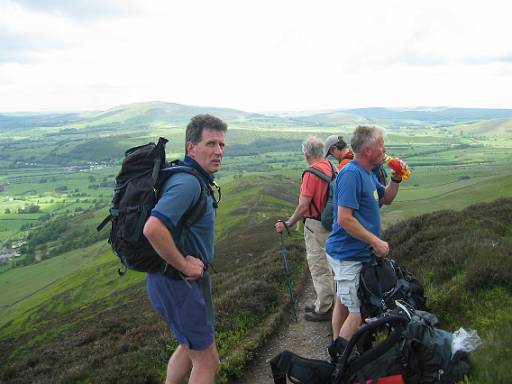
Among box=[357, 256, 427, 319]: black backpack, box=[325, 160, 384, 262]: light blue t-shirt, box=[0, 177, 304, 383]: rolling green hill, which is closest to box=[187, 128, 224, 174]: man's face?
box=[325, 160, 384, 262]: light blue t-shirt

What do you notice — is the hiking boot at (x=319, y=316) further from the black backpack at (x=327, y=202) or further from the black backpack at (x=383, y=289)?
the black backpack at (x=383, y=289)

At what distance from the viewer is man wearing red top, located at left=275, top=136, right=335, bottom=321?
25.8 ft


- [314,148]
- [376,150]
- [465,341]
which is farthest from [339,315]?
[314,148]

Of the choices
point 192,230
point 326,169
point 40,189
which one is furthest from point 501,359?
point 40,189

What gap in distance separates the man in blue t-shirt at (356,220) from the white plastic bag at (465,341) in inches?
47.8

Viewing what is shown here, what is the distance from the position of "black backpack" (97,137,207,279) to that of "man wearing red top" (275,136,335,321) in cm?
349

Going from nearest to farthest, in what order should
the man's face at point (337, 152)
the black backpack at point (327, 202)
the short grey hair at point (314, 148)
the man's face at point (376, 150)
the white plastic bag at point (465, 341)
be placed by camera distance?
1. the white plastic bag at point (465, 341)
2. the man's face at point (376, 150)
3. the black backpack at point (327, 202)
4. the short grey hair at point (314, 148)
5. the man's face at point (337, 152)

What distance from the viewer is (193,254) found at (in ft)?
15.1

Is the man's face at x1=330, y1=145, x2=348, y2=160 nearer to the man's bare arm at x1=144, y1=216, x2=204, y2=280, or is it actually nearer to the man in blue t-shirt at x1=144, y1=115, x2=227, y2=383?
the man in blue t-shirt at x1=144, y1=115, x2=227, y2=383

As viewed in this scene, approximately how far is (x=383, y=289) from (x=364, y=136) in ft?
6.35

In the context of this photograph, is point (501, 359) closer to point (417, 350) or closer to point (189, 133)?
point (417, 350)

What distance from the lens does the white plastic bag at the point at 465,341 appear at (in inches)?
176

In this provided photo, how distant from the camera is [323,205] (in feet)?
26.2

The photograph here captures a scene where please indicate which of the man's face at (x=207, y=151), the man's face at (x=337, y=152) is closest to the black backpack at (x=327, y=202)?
the man's face at (x=337, y=152)
